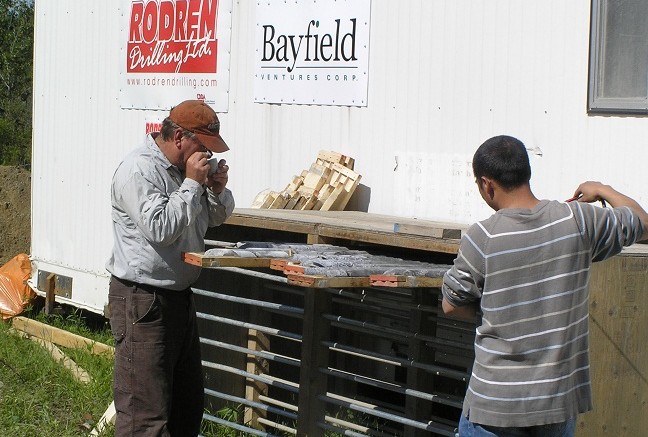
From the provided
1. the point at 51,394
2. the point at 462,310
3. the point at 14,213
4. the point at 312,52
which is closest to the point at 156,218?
the point at 462,310

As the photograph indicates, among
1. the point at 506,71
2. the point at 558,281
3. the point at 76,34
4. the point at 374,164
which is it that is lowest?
the point at 558,281

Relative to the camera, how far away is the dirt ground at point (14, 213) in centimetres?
1205

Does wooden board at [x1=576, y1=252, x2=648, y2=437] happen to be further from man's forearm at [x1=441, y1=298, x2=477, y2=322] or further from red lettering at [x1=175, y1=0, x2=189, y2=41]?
red lettering at [x1=175, y1=0, x2=189, y2=41]

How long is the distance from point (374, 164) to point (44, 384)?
10.1 feet

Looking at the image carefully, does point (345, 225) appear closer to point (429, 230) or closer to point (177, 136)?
point (429, 230)

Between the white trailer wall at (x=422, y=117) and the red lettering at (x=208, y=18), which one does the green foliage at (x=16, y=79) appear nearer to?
the white trailer wall at (x=422, y=117)

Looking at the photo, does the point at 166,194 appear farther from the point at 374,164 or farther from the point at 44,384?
the point at 44,384

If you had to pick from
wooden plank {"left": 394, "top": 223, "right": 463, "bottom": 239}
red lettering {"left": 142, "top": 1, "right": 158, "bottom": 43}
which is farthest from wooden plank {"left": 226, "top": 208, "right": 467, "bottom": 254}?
red lettering {"left": 142, "top": 1, "right": 158, "bottom": 43}

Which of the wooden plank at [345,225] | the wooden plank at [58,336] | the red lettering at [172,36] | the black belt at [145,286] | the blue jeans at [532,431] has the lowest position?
the wooden plank at [58,336]

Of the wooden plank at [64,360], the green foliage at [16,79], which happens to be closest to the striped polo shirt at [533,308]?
the wooden plank at [64,360]

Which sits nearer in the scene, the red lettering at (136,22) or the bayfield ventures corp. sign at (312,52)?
the bayfield ventures corp. sign at (312,52)

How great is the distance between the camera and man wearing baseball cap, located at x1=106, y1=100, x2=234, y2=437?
4.92 meters

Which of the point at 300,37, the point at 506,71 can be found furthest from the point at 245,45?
the point at 506,71

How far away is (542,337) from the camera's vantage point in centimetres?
360
